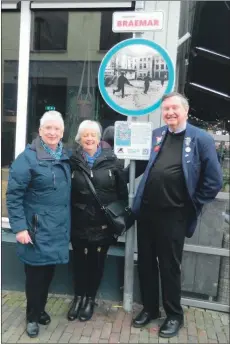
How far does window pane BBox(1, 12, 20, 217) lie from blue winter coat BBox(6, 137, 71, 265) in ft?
4.56

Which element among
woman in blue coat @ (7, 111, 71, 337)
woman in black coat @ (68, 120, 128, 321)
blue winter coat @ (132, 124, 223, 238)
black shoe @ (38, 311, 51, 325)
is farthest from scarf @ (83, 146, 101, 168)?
black shoe @ (38, 311, 51, 325)

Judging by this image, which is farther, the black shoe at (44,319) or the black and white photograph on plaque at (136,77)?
the black shoe at (44,319)

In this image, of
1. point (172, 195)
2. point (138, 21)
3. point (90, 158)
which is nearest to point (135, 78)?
point (138, 21)

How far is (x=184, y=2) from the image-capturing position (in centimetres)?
364

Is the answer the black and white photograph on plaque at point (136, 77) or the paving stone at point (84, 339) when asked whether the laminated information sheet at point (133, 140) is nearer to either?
the black and white photograph on plaque at point (136, 77)

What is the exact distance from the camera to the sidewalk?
3.10 metres

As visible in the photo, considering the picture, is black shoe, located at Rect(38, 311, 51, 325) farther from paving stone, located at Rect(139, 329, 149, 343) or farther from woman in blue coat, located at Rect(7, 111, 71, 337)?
paving stone, located at Rect(139, 329, 149, 343)

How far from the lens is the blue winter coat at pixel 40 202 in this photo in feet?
9.30

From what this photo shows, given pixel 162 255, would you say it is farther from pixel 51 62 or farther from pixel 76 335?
pixel 51 62

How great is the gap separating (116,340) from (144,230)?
3.00 feet

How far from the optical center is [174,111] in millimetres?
2865

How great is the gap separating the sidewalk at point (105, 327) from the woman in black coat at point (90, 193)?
1.72ft

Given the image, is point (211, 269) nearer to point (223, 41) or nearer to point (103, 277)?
point (103, 277)

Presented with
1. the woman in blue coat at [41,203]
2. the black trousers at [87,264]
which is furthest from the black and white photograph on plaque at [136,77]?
the black trousers at [87,264]
